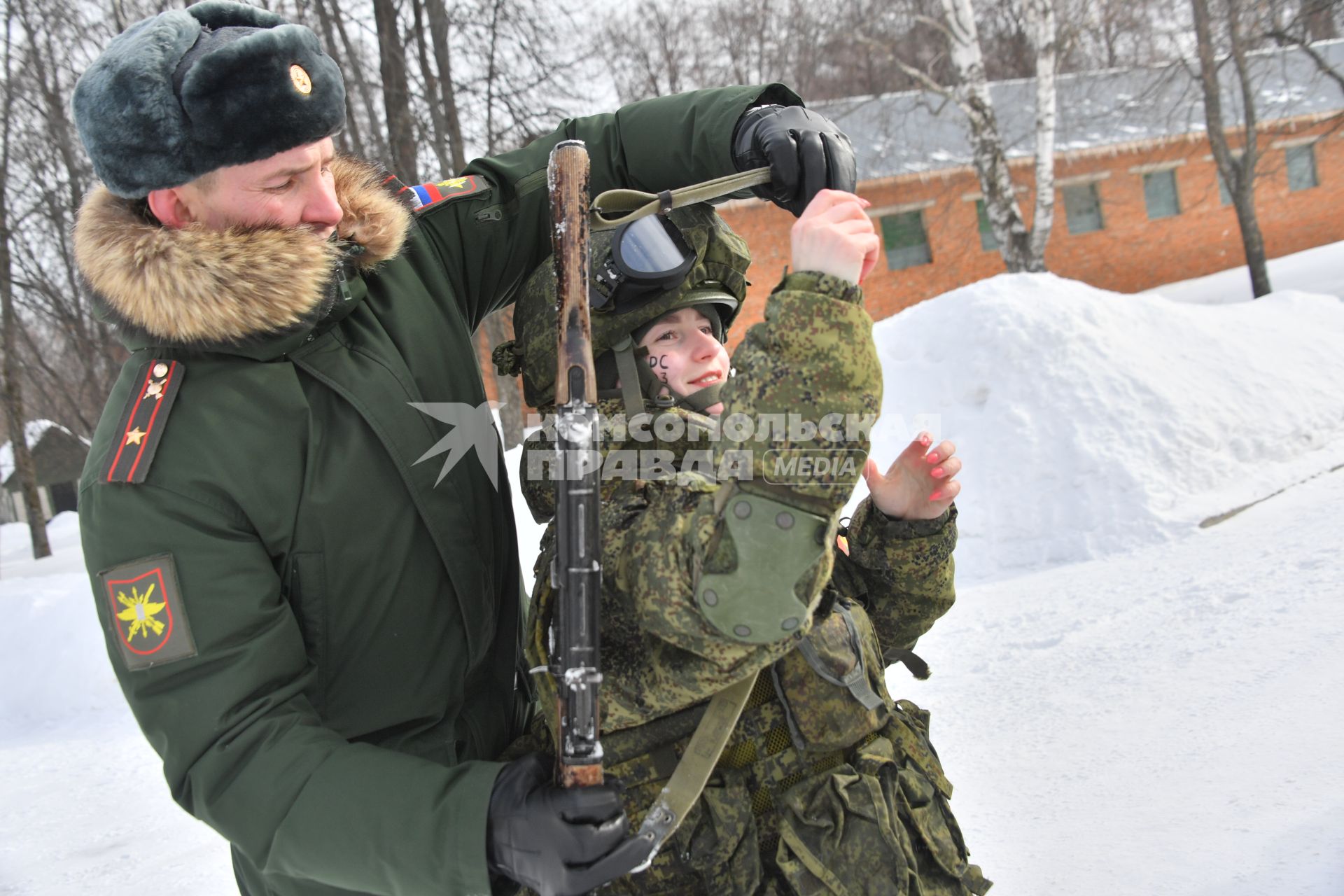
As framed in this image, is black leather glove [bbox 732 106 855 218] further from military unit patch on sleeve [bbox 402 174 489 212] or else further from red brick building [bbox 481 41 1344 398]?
red brick building [bbox 481 41 1344 398]

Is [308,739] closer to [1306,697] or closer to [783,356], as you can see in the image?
[783,356]

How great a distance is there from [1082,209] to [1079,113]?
85.3 inches

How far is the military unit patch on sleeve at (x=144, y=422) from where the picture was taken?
146 centimetres

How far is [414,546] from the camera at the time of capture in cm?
172

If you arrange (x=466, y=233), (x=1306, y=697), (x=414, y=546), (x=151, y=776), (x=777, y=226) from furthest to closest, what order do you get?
(x=777, y=226) < (x=151, y=776) < (x=1306, y=697) < (x=466, y=233) < (x=414, y=546)

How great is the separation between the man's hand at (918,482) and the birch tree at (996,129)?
1145 centimetres

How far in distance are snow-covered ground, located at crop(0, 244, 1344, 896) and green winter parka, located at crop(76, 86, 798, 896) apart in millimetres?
1935

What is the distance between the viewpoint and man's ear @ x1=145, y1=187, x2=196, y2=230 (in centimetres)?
162

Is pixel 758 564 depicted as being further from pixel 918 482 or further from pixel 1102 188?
pixel 1102 188

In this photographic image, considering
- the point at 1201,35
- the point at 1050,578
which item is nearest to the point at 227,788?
the point at 1050,578

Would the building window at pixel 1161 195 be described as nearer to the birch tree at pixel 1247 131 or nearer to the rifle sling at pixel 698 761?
the birch tree at pixel 1247 131

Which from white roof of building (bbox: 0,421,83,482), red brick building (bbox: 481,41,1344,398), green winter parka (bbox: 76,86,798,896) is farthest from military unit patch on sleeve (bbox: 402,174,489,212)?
white roof of building (bbox: 0,421,83,482)

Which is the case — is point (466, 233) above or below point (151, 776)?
above

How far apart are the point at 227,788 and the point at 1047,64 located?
1375 centimetres
